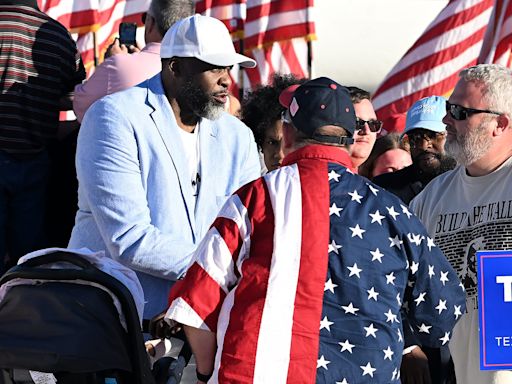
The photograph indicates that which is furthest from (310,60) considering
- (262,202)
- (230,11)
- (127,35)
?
(262,202)

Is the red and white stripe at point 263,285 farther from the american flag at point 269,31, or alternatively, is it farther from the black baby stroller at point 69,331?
the american flag at point 269,31

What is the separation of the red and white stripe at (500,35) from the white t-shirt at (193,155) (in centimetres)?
605

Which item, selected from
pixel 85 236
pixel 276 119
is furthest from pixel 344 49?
pixel 85 236

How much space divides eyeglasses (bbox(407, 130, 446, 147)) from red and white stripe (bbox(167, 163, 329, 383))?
2.88m

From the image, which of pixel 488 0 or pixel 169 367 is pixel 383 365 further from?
pixel 488 0

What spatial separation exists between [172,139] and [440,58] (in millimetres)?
7000

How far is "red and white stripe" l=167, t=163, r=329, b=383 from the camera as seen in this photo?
373cm

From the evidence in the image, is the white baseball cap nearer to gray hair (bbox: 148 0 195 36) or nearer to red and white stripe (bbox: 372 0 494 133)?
gray hair (bbox: 148 0 195 36)

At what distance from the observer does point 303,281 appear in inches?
149

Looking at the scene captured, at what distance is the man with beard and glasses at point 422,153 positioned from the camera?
626 centimetres

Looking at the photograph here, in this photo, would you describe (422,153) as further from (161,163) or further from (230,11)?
(230,11)

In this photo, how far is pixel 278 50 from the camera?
11.9 metres

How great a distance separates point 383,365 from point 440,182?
164cm

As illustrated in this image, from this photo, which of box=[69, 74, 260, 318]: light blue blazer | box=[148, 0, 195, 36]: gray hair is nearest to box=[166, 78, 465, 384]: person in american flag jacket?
box=[69, 74, 260, 318]: light blue blazer
